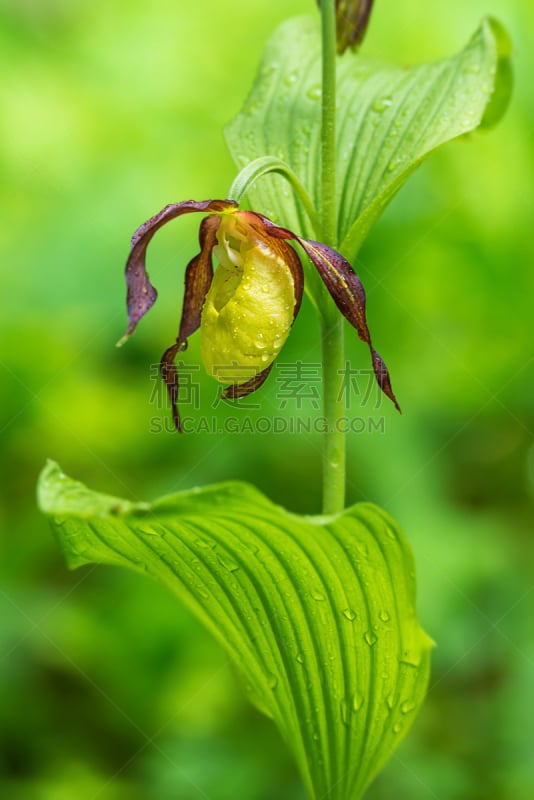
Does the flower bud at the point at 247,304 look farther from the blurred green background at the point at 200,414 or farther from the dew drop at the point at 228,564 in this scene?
the blurred green background at the point at 200,414

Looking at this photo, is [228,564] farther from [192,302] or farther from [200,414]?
[200,414]

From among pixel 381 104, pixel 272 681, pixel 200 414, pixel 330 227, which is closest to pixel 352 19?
pixel 381 104

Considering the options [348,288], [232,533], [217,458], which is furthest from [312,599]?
[217,458]

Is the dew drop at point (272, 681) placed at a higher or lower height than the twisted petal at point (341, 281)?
lower

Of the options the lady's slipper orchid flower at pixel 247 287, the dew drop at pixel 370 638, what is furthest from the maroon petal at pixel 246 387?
the dew drop at pixel 370 638

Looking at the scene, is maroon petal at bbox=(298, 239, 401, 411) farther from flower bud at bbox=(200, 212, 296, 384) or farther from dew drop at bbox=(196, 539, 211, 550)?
dew drop at bbox=(196, 539, 211, 550)
